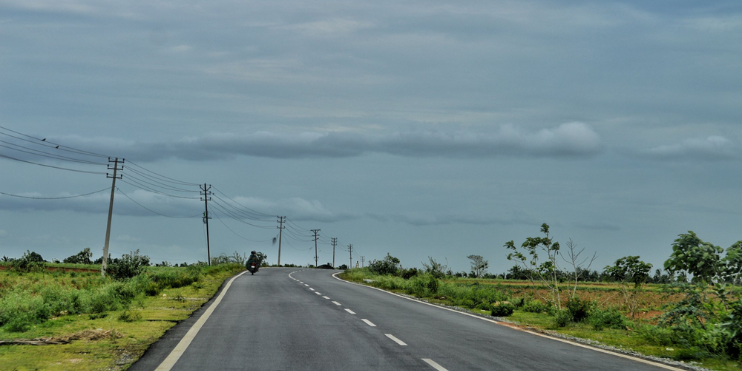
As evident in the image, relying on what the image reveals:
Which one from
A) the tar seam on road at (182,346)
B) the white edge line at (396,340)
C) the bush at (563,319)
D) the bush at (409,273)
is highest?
the bush at (409,273)

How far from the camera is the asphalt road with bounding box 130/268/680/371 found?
29.4ft

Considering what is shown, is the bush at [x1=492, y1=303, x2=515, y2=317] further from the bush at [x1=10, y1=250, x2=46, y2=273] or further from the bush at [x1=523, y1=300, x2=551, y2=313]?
the bush at [x1=10, y1=250, x2=46, y2=273]

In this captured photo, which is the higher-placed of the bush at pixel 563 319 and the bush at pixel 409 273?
the bush at pixel 409 273

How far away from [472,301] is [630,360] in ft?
45.3

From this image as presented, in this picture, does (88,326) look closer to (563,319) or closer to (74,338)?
(74,338)

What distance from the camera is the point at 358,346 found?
10.7m

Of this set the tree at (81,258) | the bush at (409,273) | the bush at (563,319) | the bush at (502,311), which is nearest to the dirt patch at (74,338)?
the bush at (563,319)

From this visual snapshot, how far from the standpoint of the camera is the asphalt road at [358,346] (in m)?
8.97

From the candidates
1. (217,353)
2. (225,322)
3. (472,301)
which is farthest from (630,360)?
(472,301)

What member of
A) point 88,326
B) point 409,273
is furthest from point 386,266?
point 88,326

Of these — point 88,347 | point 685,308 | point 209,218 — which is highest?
point 209,218

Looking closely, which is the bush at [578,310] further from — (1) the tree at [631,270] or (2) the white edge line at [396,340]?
(2) the white edge line at [396,340]

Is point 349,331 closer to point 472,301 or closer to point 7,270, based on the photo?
point 472,301

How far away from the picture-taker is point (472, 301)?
24172 mm
